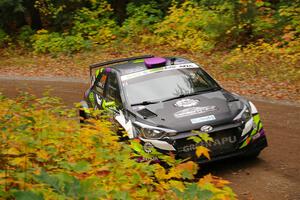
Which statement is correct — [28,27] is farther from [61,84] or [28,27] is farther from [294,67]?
[294,67]

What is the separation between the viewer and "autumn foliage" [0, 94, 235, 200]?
10.6 ft

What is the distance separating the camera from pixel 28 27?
23.9 metres

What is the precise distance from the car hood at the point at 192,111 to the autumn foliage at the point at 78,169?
1397 mm

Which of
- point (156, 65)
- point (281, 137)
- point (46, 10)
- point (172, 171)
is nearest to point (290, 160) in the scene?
point (281, 137)

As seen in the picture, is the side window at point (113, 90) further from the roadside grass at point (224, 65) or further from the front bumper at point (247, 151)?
the roadside grass at point (224, 65)

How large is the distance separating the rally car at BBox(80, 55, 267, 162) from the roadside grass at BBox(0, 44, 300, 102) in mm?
4551

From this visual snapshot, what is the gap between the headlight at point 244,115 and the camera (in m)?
6.81

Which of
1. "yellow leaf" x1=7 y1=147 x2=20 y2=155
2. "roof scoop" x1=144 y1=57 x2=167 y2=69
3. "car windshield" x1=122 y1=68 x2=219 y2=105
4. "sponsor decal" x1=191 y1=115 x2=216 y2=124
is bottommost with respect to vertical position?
"sponsor decal" x1=191 y1=115 x2=216 y2=124

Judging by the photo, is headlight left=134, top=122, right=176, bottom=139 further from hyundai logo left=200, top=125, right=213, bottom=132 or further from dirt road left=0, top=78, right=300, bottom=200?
dirt road left=0, top=78, right=300, bottom=200

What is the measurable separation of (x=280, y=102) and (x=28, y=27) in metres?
16.4

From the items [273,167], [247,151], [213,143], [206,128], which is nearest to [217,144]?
[213,143]

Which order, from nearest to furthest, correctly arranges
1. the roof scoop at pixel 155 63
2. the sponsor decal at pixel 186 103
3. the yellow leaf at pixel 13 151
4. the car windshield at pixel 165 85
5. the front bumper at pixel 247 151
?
the yellow leaf at pixel 13 151 < the front bumper at pixel 247 151 < the sponsor decal at pixel 186 103 < the car windshield at pixel 165 85 < the roof scoop at pixel 155 63

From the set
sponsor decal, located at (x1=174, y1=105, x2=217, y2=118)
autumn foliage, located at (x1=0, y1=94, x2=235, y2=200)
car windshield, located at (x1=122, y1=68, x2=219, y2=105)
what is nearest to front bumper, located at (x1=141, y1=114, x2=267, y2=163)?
sponsor decal, located at (x1=174, y1=105, x2=217, y2=118)

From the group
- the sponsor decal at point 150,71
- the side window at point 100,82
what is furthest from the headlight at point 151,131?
the side window at point 100,82
